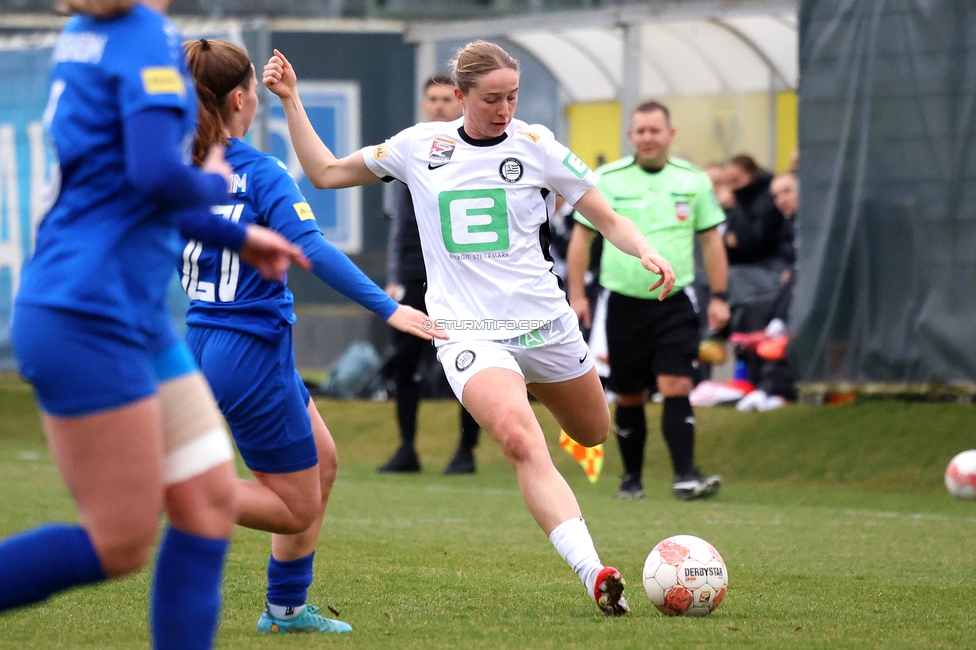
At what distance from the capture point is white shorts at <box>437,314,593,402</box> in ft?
18.1

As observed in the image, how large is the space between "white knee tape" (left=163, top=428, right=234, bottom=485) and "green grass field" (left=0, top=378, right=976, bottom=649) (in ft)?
3.96

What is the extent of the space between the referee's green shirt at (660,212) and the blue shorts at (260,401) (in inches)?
203

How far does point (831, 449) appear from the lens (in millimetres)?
10914

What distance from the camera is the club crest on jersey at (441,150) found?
5688mm

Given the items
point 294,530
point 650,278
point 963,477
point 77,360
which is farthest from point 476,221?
point 963,477

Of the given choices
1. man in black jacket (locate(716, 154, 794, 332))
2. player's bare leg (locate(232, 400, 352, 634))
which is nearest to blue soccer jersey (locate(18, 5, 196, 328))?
player's bare leg (locate(232, 400, 352, 634))

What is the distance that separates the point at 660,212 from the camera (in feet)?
31.2

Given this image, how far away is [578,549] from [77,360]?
93.1 inches

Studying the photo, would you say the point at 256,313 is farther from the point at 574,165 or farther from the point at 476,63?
the point at 574,165

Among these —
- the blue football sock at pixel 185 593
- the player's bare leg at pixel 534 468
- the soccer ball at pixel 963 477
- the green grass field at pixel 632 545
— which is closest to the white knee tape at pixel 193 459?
the blue football sock at pixel 185 593

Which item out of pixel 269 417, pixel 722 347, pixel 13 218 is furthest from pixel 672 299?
pixel 13 218

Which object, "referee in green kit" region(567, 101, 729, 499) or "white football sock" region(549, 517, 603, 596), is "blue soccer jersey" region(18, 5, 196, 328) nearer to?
"white football sock" region(549, 517, 603, 596)

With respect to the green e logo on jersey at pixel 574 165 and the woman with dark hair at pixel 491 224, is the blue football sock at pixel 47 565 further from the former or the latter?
the green e logo on jersey at pixel 574 165

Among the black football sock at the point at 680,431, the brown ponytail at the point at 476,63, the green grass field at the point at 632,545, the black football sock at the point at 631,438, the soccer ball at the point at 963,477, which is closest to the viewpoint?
the green grass field at the point at 632,545
